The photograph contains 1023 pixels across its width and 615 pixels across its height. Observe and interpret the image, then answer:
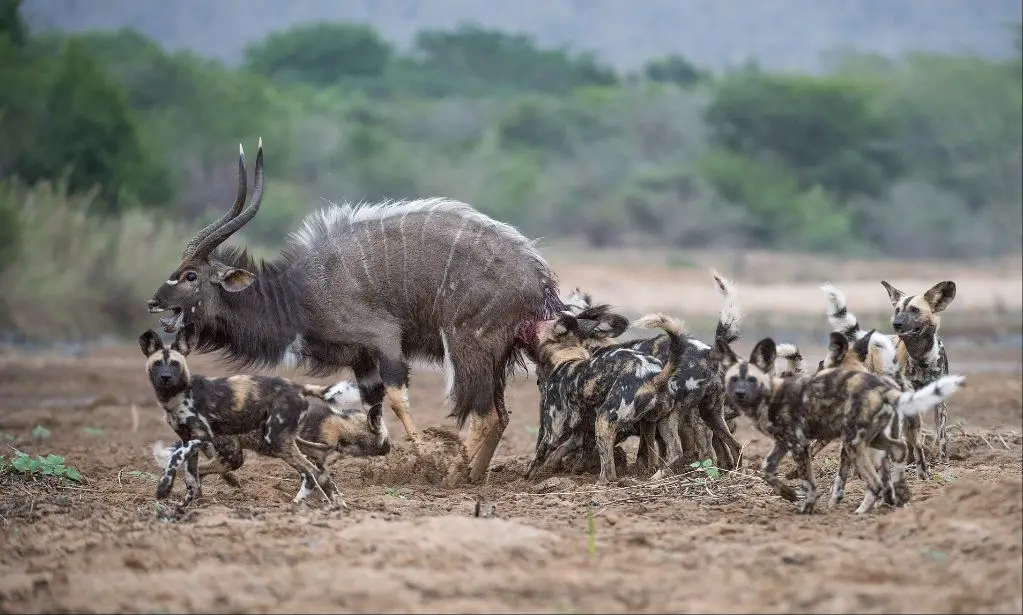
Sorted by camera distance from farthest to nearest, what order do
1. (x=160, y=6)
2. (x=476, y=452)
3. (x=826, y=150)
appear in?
1. (x=160, y=6)
2. (x=826, y=150)
3. (x=476, y=452)

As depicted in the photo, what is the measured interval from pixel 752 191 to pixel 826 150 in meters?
4.80

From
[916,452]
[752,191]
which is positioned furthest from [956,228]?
[916,452]

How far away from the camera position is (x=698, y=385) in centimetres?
984

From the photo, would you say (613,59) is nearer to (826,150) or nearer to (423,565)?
(826,150)

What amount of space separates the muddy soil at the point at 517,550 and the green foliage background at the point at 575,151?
52.7 feet

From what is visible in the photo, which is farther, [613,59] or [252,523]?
[613,59]

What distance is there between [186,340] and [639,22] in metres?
94.2

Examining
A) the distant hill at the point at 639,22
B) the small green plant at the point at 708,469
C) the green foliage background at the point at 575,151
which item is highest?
the distant hill at the point at 639,22

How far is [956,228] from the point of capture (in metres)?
39.0

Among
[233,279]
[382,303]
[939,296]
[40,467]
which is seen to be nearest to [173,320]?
[233,279]

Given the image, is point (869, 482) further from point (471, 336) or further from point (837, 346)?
point (471, 336)

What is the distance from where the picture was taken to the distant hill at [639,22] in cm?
9144

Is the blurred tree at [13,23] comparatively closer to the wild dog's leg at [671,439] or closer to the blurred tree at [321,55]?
the wild dog's leg at [671,439]

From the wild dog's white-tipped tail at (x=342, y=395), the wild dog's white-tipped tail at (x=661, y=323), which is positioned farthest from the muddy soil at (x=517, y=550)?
the wild dog's white-tipped tail at (x=661, y=323)
